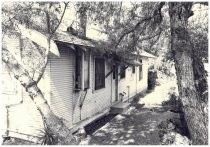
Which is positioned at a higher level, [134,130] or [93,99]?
[93,99]

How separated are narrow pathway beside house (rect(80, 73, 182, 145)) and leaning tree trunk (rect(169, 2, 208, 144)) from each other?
5.57 feet

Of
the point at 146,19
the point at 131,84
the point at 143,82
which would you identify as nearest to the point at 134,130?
the point at 146,19

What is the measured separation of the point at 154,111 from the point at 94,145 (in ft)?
21.0

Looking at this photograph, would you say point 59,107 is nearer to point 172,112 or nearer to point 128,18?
point 128,18

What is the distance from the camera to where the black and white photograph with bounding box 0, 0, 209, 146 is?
7.29m

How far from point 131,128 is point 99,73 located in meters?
3.03

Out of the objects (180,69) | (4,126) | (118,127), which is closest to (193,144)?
(180,69)

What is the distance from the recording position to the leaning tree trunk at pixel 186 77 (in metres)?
7.39

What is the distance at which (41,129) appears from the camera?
8.41 metres

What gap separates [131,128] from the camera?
34.3 feet

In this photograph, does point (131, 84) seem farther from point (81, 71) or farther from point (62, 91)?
point (62, 91)

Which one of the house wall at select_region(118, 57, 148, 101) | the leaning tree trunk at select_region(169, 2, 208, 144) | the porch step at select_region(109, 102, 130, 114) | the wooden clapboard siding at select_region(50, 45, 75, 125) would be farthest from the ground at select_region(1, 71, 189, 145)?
the house wall at select_region(118, 57, 148, 101)

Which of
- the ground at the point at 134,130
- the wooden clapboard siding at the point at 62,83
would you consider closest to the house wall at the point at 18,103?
the wooden clapboard siding at the point at 62,83

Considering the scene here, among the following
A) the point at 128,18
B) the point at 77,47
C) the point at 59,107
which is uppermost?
the point at 128,18
